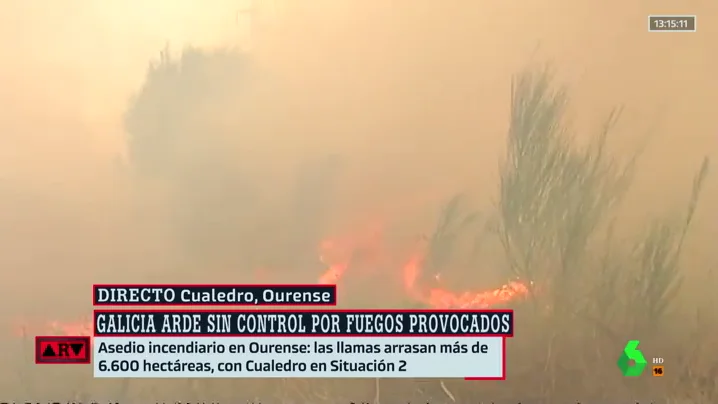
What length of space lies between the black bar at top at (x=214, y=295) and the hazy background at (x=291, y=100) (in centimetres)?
2

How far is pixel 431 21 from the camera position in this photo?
91 cm

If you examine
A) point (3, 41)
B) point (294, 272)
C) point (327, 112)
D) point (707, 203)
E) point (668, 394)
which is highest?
point (3, 41)

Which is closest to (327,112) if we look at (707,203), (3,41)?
(3,41)

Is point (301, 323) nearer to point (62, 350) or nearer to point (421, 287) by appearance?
point (421, 287)

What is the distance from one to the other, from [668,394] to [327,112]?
0.76 meters

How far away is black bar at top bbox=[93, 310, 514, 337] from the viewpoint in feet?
3.01

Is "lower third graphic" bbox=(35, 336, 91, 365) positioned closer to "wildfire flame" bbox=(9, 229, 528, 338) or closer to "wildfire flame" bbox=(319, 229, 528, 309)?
"wildfire flame" bbox=(9, 229, 528, 338)

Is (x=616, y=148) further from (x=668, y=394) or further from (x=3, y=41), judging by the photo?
(x=3, y=41)

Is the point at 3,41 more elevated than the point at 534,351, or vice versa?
the point at 3,41
